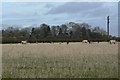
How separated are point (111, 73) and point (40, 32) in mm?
92352

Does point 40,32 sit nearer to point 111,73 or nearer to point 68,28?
point 68,28

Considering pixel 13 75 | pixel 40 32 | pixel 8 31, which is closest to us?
pixel 13 75

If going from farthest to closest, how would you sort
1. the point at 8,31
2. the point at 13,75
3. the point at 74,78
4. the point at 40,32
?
the point at 40,32, the point at 8,31, the point at 13,75, the point at 74,78

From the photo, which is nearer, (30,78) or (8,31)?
(30,78)

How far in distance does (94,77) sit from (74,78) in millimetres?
614

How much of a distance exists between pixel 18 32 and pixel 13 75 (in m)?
89.4

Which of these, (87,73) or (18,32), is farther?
(18,32)

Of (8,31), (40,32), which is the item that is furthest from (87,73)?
(40,32)

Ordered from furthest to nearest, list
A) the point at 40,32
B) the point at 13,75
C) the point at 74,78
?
the point at 40,32, the point at 13,75, the point at 74,78

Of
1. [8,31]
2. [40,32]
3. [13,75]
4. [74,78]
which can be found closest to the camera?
[74,78]

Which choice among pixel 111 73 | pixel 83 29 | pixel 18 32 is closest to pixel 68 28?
pixel 83 29

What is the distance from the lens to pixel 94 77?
7457 millimetres

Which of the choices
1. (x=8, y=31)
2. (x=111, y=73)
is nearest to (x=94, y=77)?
(x=111, y=73)

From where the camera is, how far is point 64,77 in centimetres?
740
